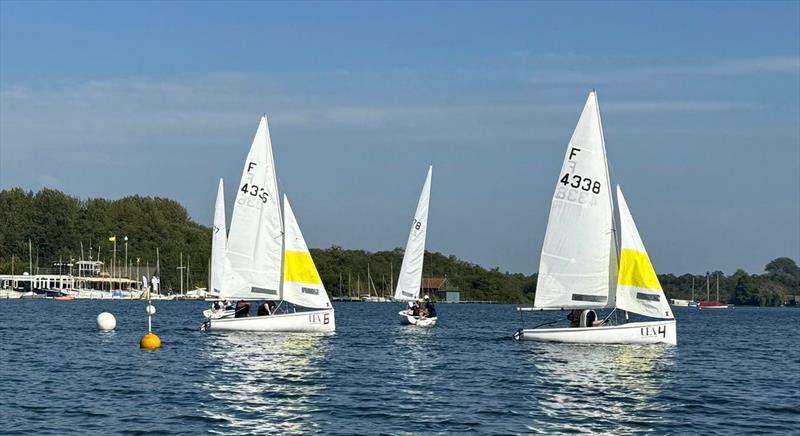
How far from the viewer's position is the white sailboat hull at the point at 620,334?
47.2 metres

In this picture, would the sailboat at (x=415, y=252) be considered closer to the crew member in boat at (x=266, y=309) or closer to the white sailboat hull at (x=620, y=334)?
the crew member in boat at (x=266, y=309)

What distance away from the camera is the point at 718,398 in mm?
34406

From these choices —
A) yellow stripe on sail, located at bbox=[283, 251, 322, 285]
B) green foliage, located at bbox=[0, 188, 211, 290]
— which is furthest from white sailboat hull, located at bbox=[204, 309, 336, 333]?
green foliage, located at bbox=[0, 188, 211, 290]

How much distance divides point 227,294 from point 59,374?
62.8 ft

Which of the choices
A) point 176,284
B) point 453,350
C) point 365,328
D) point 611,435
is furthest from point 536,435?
point 176,284

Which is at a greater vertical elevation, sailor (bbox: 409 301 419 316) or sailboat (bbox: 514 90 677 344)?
sailboat (bbox: 514 90 677 344)

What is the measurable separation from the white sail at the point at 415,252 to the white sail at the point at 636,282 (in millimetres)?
29701

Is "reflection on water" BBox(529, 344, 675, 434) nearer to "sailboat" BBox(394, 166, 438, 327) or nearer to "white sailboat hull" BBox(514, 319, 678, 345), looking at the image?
"white sailboat hull" BBox(514, 319, 678, 345)

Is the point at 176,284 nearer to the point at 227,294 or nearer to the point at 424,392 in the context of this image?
the point at 227,294

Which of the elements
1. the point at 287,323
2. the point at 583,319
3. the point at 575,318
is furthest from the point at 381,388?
the point at 287,323

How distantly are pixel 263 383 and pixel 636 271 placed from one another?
18.6 m

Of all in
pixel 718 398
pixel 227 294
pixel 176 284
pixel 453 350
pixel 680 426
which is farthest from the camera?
pixel 176 284

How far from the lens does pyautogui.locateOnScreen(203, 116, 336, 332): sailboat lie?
56.5m

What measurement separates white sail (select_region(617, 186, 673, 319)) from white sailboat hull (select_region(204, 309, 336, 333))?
15.0 m
